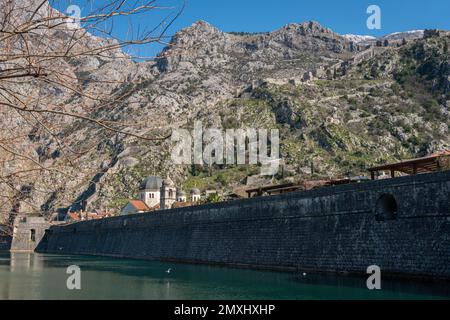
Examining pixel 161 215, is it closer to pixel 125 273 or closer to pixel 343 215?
pixel 125 273

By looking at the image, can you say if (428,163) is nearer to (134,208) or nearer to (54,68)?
(54,68)

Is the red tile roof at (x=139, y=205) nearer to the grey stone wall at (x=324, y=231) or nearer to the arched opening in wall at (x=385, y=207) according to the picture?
the grey stone wall at (x=324, y=231)

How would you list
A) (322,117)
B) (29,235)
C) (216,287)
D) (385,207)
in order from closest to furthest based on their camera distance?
(216,287) < (385,207) < (29,235) < (322,117)

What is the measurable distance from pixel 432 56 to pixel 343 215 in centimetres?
8329

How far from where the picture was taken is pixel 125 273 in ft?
93.1

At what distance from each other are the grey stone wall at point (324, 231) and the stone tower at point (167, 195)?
3770cm

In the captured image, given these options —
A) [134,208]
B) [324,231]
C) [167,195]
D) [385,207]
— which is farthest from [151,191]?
[385,207]

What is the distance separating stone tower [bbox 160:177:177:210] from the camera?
78.8m

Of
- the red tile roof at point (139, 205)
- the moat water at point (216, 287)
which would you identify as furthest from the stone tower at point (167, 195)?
A: the moat water at point (216, 287)

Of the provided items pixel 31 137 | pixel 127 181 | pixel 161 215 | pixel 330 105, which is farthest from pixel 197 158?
pixel 31 137

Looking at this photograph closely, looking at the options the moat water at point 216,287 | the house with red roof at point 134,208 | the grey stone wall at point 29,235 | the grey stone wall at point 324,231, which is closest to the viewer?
the moat water at point 216,287

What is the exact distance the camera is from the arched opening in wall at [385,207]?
822 inches

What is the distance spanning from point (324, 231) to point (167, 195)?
186 feet

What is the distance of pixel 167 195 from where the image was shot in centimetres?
7900
